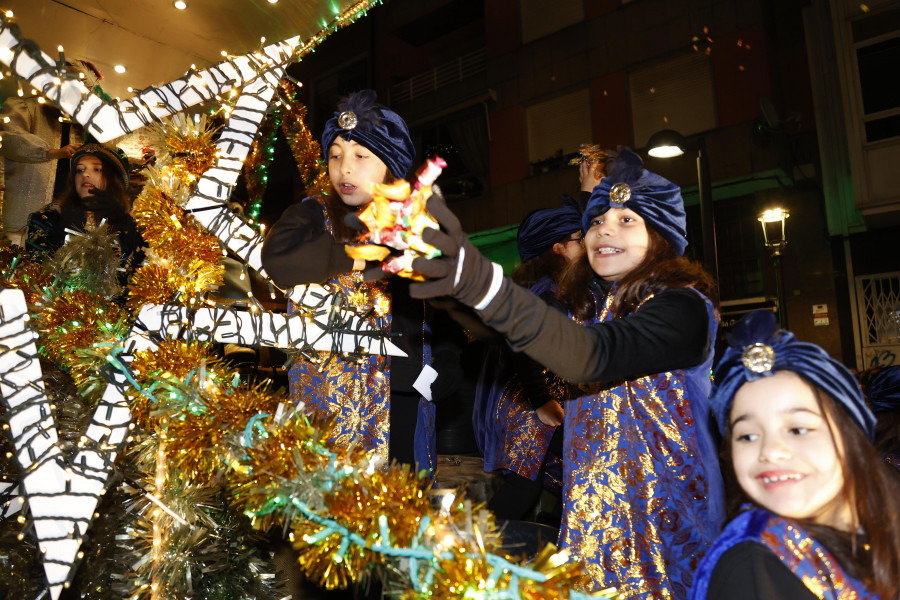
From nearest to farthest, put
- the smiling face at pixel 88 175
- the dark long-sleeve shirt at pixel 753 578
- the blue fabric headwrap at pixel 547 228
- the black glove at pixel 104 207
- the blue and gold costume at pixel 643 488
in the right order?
1. the dark long-sleeve shirt at pixel 753 578
2. the blue and gold costume at pixel 643 488
3. the black glove at pixel 104 207
4. the smiling face at pixel 88 175
5. the blue fabric headwrap at pixel 547 228

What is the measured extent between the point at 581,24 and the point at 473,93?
302 cm

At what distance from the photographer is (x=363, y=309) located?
84.6 inches

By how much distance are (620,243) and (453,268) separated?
0.93m

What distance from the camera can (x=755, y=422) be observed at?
1.22 m

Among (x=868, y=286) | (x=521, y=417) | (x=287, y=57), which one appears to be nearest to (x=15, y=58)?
(x=287, y=57)

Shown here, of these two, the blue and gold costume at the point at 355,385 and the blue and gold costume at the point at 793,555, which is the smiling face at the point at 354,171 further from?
the blue and gold costume at the point at 793,555

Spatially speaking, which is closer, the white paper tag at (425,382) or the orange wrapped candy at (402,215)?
the orange wrapped candy at (402,215)

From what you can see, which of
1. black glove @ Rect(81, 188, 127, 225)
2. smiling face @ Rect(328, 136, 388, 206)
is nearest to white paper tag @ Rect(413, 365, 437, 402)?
smiling face @ Rect(328, 136, 388, 206)

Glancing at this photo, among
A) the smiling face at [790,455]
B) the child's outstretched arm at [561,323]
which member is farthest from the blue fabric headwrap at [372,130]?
the smiling face at [790,455]

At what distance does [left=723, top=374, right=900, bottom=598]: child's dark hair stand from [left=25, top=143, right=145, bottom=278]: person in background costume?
252 cm

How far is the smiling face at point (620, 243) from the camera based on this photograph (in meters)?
1.88

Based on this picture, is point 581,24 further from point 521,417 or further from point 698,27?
point 521,417

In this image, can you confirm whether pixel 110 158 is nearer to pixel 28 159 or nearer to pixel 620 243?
pixel 28 159

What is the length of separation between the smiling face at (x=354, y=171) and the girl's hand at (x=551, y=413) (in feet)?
5.57
